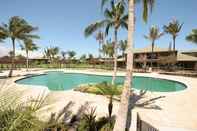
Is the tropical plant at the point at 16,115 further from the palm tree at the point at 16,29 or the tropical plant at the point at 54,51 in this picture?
the tropical plant at the point at 54,51

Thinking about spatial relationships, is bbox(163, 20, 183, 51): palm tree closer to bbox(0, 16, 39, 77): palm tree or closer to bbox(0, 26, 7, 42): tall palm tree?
bbox(0, 16, 39, 77): palm tree

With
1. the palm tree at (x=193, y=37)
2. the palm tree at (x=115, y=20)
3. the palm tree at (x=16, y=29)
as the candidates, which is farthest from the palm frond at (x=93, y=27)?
the palm tree at (x=193, y=37)

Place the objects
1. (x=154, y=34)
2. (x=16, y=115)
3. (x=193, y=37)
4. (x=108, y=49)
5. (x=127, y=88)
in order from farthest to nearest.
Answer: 1. (x=108, y=49)
2. (x=154, y=34)
3. (x=193, y=37)
4. (x=127, y=88)
5. (x=16, y=115)

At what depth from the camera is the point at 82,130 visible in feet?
25.3

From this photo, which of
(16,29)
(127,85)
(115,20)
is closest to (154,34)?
(115,20)

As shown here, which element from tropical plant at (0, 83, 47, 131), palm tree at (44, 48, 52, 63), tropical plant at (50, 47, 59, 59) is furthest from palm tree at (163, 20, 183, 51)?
palm tree at (44, 48, 52, 63)

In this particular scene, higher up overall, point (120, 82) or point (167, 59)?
point (167, 59)

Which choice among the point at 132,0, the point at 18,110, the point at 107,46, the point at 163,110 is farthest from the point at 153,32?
the point at 18,110

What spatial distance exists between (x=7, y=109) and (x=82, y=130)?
5.55 meters

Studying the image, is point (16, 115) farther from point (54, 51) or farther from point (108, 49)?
point (54, 51)

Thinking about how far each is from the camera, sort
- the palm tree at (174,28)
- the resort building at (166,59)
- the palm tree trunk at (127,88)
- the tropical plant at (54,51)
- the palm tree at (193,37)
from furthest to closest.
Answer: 1. the tropical plant at (54,51)
2. the palm tree at (174,28)
3. the resort building at (166,59)
4. the palm tree at (193,37)
5. the palm tree trunk at (127,88)

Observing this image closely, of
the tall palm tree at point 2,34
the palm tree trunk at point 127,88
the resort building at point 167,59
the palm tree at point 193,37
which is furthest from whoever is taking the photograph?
the resort building at point 167,59

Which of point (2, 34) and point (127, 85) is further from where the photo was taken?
point (2, 34)

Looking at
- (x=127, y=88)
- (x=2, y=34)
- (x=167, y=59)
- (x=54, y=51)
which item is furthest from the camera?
(x=54, y=51)
